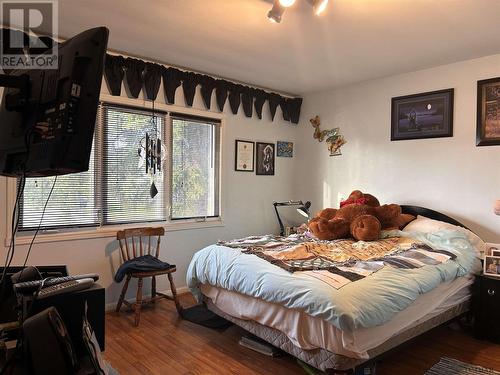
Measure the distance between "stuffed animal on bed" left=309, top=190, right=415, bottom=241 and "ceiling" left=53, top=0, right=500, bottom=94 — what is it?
58.0 inches

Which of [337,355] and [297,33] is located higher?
[297,33]

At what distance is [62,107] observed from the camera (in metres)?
0.90

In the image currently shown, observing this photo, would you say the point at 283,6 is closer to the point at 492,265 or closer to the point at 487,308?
the point at 492,265

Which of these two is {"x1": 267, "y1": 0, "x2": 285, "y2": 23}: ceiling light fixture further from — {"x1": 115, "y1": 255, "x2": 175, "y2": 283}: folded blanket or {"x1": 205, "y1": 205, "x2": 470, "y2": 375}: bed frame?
{"x1": 115, "y1": 255, "x2": 175, "y2": 283}: folded blanket

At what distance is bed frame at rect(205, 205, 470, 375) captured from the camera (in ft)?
6.46

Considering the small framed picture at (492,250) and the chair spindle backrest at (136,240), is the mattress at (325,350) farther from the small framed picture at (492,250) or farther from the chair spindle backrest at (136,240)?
the chair spindle backrest at (136,240)

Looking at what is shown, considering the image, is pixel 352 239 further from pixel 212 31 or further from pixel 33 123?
pixel 33 123

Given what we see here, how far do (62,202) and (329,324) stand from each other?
2.49m

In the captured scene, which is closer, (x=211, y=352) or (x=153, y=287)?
(x=211, y=352)

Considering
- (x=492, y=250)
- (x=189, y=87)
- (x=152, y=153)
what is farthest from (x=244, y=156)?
(x=492, y=250)

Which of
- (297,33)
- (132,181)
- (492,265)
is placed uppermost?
(297,33)

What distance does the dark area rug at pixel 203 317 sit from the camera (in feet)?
9.99

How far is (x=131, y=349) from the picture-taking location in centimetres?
263

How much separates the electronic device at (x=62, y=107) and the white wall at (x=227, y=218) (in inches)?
87.8
